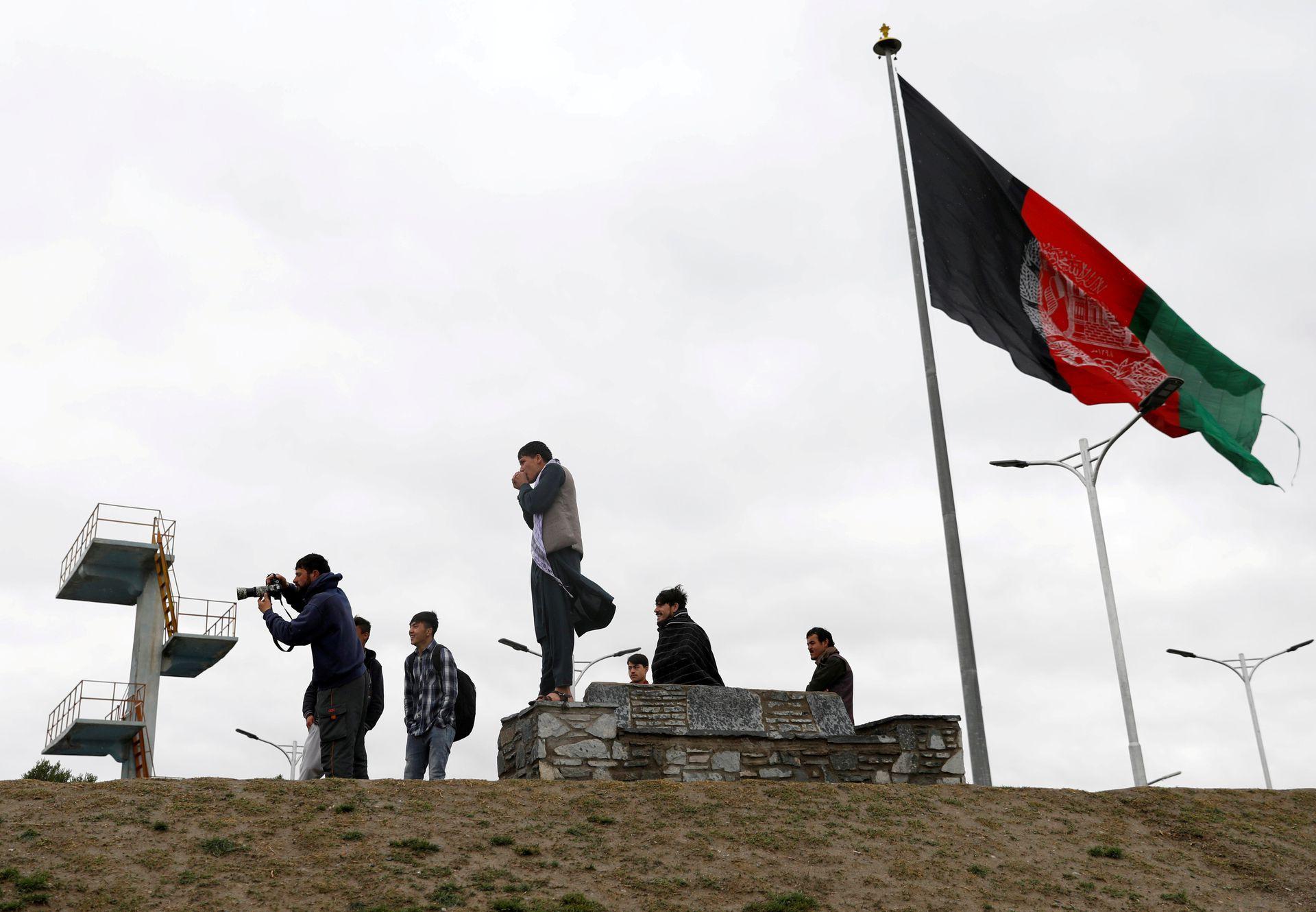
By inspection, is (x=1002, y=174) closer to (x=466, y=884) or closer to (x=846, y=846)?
(x=846, y=846)

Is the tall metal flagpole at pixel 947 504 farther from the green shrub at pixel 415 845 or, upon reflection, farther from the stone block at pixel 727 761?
the green shrub at pixel 415 845

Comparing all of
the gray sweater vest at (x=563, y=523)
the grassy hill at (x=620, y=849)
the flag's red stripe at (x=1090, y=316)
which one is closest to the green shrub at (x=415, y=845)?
the grassy hill at (x=620, y=849)

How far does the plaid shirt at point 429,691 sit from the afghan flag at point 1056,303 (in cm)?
619

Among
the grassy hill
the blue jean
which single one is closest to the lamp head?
the grassy hill

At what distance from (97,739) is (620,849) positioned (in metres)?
22.5

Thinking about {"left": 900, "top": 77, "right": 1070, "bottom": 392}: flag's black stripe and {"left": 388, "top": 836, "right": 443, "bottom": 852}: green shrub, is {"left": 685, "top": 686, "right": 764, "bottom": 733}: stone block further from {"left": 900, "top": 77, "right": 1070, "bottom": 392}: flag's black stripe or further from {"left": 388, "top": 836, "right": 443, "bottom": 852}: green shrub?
{"left": 900, "top": 77, "right": 1070, "bottom": 392}: flag's black stripe

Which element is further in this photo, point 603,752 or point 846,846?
point 603,752

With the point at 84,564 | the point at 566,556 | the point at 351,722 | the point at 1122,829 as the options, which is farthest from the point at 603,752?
the point at 84,564

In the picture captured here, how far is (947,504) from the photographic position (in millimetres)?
11164

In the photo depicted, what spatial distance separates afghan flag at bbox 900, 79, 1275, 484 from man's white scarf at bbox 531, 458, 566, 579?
4864 mm

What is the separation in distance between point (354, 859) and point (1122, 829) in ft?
18.3

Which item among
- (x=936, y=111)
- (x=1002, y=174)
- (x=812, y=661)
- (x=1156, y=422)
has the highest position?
(x=936, y=111)

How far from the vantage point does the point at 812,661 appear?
10.9m

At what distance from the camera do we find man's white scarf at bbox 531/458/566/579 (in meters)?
9.41
